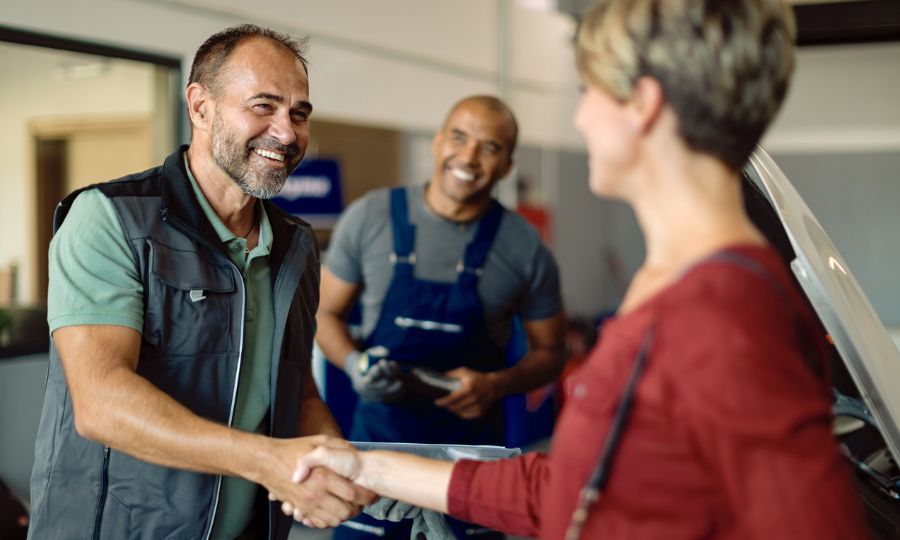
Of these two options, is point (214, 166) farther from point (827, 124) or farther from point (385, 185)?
point (827, 124)

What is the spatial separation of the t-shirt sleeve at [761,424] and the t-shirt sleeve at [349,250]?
1.98 m

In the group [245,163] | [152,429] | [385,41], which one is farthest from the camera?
[385,41]

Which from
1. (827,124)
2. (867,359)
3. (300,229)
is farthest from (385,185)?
(827,124)

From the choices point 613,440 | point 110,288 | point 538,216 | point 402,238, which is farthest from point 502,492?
point 538,216

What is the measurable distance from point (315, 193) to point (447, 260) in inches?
86.6

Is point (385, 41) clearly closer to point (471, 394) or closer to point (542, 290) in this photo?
point (542, 290)

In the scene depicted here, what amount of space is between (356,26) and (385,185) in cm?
95

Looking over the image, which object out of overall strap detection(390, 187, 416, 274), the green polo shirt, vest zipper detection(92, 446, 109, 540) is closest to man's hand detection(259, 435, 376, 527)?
the green polo shirt

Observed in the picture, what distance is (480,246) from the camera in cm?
275

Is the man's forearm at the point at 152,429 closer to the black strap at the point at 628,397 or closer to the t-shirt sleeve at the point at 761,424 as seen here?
the black strap at the point at 628,397

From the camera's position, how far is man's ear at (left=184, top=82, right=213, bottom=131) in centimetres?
171

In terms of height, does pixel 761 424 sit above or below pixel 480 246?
below

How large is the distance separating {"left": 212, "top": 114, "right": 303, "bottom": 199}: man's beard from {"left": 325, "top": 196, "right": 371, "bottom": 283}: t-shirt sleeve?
1099 millimetres

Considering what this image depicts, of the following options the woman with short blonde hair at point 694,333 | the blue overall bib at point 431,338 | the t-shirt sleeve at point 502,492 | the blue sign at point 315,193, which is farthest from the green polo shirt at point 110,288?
the blue sign at point 315,193
